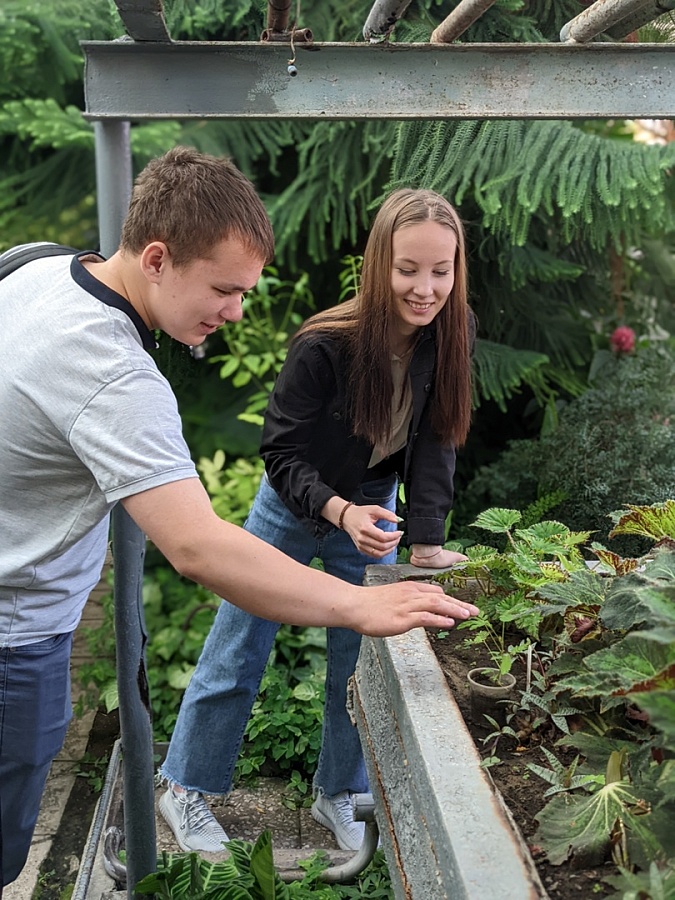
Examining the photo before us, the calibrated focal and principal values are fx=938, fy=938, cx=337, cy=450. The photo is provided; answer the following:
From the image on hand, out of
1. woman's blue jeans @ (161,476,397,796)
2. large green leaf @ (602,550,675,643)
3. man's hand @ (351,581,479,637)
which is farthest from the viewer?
woman's blue jeans @ (161,476,397,796)

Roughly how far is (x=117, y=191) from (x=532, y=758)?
1.53m

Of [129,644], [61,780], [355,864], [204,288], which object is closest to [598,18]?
[204,288]

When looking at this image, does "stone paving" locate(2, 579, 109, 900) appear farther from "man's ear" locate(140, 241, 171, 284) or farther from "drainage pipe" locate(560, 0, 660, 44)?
"drainage pipe" locate(560, 0, 660, 44)

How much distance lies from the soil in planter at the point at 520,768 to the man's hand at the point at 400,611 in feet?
0.86

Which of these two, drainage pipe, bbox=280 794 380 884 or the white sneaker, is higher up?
drainage pipe, bbox=280 794 380 884

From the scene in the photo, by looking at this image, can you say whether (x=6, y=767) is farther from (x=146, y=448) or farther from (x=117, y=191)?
(x=117, y=191)

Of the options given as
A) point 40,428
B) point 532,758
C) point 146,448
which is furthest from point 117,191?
point 532,758

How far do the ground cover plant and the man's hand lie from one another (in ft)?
0.70

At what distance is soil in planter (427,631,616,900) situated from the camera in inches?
50.4

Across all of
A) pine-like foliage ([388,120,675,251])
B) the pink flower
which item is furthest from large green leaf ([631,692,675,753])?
the pink flower

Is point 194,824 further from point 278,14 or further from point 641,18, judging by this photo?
point 641,18

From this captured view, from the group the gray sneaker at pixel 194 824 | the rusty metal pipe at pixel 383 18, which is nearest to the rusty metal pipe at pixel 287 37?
the rusty metal pipe at pixel 383 18

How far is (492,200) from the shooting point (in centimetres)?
303

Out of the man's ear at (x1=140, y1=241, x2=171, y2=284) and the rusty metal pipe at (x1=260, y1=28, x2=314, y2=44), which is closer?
the man's ear at (x1=140, y1=241, x2=171, y2=284)
